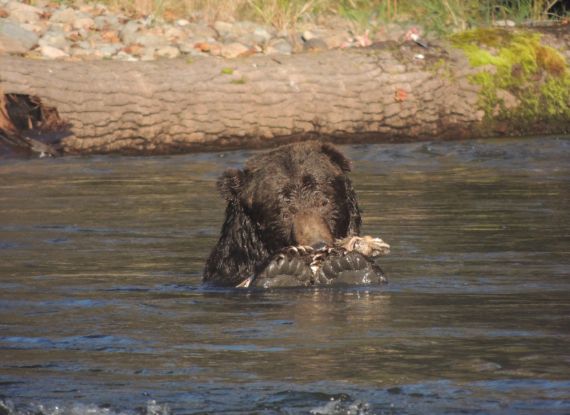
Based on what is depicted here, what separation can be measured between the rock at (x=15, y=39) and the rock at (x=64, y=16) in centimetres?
129

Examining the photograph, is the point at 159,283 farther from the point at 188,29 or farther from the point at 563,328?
the point at 188,29

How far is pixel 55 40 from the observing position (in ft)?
60.4

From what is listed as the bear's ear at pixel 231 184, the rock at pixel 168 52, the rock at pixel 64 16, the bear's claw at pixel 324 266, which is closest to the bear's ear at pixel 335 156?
the bear's ear at pixel 231 184

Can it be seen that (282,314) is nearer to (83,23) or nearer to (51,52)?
(51,52)

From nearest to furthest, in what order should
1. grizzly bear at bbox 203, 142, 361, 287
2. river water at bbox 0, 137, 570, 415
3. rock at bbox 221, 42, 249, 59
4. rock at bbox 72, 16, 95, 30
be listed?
1. river water at bbox 0, 137, 570, 415
2. grizzly bear at bbox 203, 142, 361, 287
3. rock at bbox 221, 42, 249, 59
4. rock at bbox 72, 16, 95, 30

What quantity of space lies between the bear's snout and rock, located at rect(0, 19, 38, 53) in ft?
35.0

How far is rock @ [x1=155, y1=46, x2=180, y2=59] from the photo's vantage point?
61.5ft

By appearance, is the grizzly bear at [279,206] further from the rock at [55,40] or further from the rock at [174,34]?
the rock at [174,34]

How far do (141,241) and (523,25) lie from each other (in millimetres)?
9607

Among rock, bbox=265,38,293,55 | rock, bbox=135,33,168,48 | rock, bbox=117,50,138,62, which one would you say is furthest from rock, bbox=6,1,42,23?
rock, bbox=265,38,293,55

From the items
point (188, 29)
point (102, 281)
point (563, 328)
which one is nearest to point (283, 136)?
point (188, 29)

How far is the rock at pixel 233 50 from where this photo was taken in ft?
62.0

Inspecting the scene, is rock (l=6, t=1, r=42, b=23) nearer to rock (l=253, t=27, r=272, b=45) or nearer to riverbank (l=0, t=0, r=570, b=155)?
riverbank (l=0, t=0, r=570, b=155)

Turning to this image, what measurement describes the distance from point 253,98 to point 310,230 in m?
8.13
